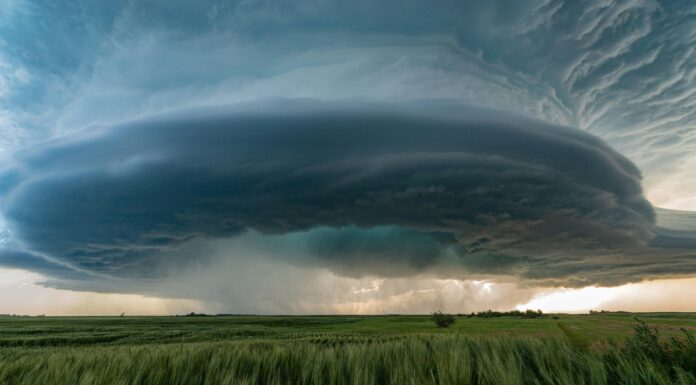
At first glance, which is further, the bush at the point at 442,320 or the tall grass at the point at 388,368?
the bush at the point at 442,320

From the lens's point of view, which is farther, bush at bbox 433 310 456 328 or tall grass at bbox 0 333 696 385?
bush at bbox 433 310 456 328

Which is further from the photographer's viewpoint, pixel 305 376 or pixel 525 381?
pixel 305 376

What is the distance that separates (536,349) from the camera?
378cm

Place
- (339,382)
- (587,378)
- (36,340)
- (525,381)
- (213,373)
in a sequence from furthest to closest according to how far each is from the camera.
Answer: (36,340) < (213,373) < (339,382) < (525,381) < (587,378)

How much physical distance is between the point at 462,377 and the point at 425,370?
77 centimetres

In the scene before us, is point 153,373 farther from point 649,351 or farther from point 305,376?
point 649,351

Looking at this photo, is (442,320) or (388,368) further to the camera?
(442,320)

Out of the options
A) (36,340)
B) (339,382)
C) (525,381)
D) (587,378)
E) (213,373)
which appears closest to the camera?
(587,378)

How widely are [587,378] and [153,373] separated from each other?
367 centimetres

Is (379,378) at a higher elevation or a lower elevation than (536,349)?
lower

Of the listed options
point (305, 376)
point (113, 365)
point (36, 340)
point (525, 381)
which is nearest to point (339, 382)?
point (305, 376)

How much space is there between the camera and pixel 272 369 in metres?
3.80

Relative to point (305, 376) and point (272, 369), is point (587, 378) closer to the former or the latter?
point (305, 376)

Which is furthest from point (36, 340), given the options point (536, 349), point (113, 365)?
point (536, 349)
